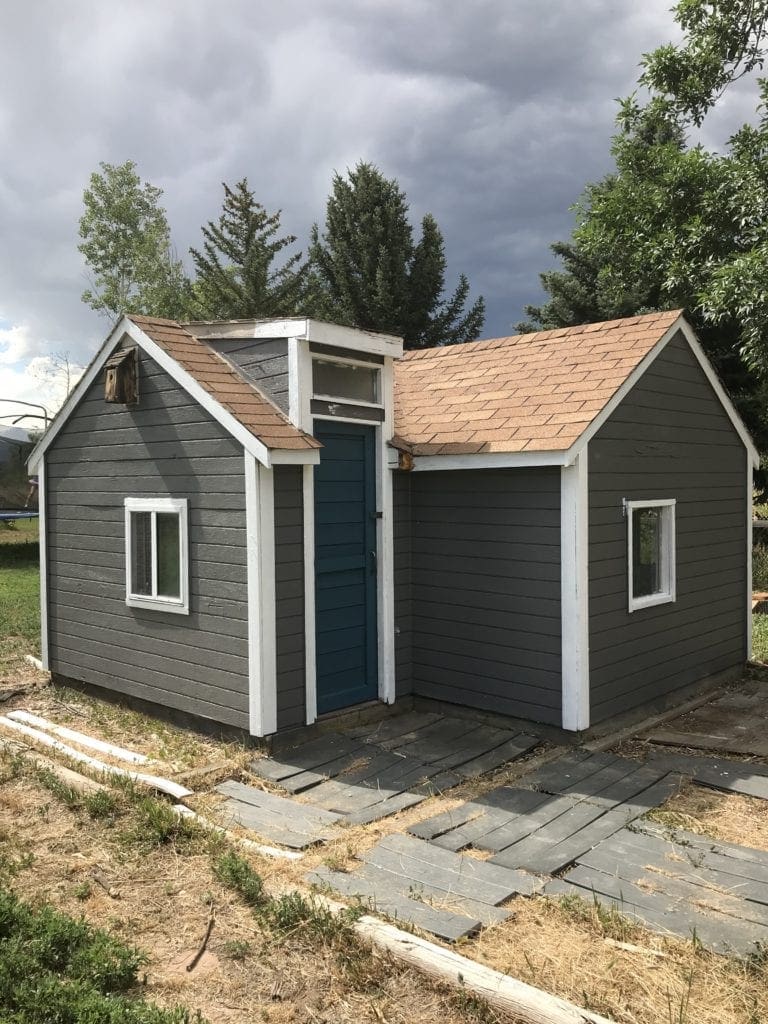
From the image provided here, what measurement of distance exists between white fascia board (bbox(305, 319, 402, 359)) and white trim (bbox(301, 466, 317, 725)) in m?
1.09

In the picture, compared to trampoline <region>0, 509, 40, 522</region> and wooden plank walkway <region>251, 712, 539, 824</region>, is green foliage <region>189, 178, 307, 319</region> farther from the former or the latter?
wooden plank walkway <region>251, 712, 539, 824</region>

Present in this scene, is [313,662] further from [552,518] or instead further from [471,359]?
[471,359]

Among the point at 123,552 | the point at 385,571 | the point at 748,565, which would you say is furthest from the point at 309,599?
the point at 748,565

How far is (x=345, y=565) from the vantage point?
24.2 ft

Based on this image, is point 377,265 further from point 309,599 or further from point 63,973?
point 63,973

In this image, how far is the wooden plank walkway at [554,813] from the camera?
495 centimetres

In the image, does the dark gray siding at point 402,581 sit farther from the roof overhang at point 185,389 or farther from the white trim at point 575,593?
the white trim at point 575,593

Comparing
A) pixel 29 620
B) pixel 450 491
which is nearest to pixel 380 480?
pixel 450 491

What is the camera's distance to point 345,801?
5.71m

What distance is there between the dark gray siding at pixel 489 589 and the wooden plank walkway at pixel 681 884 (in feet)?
6.40

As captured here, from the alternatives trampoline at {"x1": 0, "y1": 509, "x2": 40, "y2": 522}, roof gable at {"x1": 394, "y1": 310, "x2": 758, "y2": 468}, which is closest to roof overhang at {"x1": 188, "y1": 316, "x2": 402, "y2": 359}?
roof gable at {"x1": 394, "y1": 310, "x2": 758, "y2": 468}

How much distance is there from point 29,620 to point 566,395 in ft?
30.3

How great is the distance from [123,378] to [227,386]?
111 centimetres

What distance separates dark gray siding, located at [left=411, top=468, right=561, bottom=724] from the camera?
690cm
